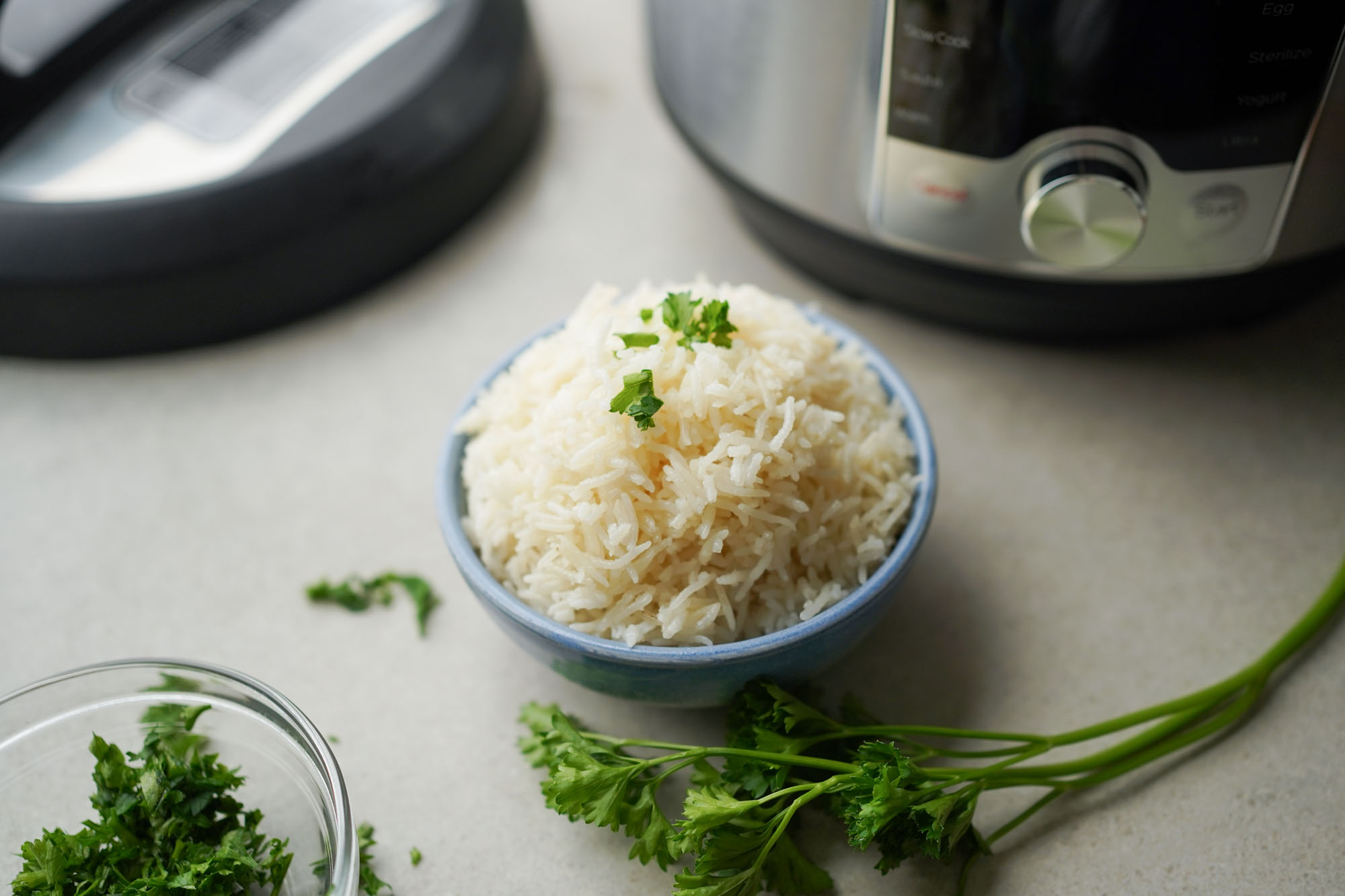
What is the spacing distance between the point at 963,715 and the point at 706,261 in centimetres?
53

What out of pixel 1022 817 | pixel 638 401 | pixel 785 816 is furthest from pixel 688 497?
pixel 1022 817

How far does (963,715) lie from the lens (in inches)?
27.3

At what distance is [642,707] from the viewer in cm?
71

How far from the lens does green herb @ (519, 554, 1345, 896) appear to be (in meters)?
0.56

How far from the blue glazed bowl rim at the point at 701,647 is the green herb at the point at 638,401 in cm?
13

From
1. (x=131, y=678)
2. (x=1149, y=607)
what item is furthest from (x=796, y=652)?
(x=131, y=678)

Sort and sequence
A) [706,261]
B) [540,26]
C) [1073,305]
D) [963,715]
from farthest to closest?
1. [540,26]
2. [706,261]
3. [1073,305]
4. [963,715]

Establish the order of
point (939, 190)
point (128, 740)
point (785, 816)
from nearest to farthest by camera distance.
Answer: point (785, 816), point (128, 740), point (939, 190)

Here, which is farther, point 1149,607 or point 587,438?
point 1149,607

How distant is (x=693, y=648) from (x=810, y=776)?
124 millimetres

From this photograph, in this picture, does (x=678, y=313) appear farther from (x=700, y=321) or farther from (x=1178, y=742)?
(x=1178, y=742)

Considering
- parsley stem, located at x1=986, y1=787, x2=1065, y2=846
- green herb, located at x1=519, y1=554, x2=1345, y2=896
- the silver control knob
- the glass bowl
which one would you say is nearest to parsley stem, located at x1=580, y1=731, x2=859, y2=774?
green herb, located at x1=519, y1=554, x2=1345, y2=896

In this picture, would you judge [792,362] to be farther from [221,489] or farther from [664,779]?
[221,489]

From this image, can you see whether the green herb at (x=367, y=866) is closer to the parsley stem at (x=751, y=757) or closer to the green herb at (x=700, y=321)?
the parsley stem at (x=751, y=757)
